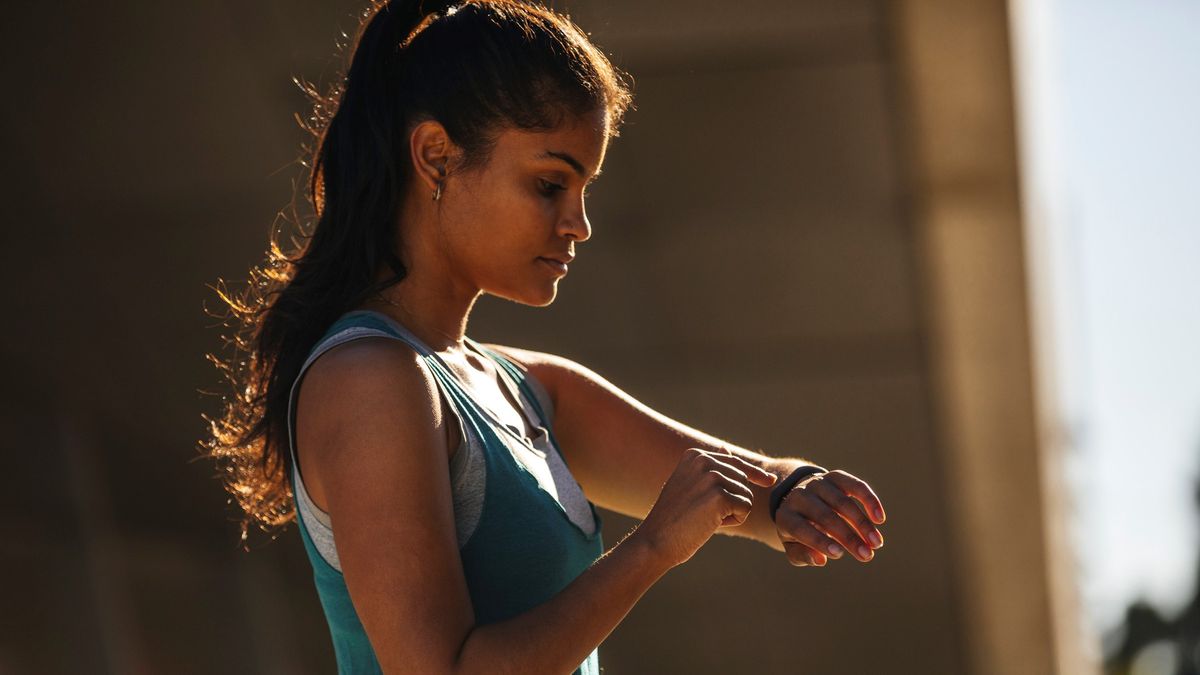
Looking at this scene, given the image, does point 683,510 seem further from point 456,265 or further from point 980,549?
point 980,549

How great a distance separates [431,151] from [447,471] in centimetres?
48

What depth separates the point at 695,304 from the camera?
328 inches

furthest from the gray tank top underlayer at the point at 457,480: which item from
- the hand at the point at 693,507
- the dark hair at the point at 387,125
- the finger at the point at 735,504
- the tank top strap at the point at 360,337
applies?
the finger at the point at 735,504

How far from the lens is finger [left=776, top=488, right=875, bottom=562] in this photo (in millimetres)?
1964

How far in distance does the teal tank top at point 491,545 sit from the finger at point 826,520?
31 cm

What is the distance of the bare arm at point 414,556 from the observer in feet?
5.92

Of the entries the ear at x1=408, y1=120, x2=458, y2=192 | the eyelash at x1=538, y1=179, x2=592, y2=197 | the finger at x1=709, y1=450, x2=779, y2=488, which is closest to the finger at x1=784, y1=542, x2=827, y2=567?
the finger at x1=709, y1=450, x2=779, y2=488

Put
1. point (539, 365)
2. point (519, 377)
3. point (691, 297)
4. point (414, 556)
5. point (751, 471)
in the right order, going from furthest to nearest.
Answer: point (691, 297) → point (539, 365) → point (519, 377) → point (751, 471) → point (414, 556)

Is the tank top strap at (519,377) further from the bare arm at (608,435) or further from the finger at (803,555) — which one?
the finger at (803,555)

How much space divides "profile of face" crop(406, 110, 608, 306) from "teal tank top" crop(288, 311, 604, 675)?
162 mm

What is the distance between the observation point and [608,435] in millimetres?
2549

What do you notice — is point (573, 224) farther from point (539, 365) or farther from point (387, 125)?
point (539, 365)

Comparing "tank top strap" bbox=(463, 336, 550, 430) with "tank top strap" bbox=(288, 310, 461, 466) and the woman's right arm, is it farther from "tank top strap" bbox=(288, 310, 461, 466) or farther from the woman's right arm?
the woman's right arm

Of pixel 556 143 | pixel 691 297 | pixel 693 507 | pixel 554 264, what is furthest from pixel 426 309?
pixel 691 297
